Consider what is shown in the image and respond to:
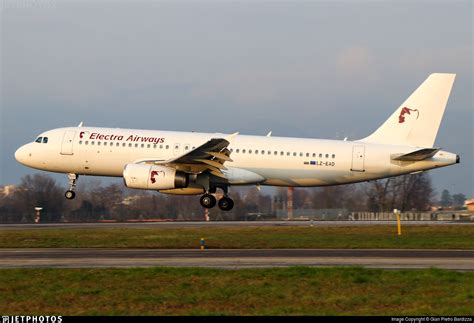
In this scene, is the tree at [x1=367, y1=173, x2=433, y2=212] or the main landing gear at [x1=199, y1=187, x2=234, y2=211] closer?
the main landing gear at [x1=199, y1=187, x2=234, y2=211]

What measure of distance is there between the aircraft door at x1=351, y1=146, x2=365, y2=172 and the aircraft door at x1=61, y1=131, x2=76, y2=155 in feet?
51.6

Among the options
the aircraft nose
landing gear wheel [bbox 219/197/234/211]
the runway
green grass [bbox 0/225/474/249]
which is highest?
the aircraft nose

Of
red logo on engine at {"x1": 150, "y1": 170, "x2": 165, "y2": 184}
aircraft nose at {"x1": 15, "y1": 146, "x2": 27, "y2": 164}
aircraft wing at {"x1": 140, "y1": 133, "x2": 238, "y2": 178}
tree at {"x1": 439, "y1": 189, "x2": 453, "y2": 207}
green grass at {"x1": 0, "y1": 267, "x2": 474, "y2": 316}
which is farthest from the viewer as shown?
tree at {"x1": 439, "y1": 189, "x2": 453, "y2": 207}

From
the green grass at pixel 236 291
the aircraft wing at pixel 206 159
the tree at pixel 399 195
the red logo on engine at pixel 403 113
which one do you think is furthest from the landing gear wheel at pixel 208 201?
the tree at pixel 399 195

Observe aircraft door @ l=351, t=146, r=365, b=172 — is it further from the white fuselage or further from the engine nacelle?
the engine nacelle

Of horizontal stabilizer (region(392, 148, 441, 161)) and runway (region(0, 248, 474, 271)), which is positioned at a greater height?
horizontal stabilizer (region(392, 148, 441, 161))

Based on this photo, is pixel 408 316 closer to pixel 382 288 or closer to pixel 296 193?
pixel 382 288

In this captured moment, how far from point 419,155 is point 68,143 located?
63.8 feet

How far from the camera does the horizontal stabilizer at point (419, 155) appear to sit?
42.2 metres

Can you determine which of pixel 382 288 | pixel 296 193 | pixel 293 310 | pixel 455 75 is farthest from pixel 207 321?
pixel 296 193

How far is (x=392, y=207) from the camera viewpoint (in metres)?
89.5

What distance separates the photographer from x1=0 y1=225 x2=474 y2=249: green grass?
116 ft

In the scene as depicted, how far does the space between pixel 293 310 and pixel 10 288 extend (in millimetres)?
7705

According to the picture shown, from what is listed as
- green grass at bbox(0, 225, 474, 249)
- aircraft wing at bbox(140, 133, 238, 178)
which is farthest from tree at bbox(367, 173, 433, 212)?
aircraft wing at bbox(140, 133, 238, 178)
